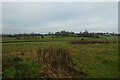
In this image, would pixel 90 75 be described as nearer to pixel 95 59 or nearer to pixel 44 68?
pixel 44 68

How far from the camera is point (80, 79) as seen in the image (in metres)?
9.14

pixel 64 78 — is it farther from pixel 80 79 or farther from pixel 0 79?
pixel 0 79

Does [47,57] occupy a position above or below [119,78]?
above

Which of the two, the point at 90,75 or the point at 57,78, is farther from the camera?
the point at 90,75

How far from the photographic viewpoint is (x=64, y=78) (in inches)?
360

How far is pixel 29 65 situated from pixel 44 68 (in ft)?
2.48

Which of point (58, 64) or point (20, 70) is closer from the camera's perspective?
point (20, 70)

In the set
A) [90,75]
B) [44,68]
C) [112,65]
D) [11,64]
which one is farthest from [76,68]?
[11,64]

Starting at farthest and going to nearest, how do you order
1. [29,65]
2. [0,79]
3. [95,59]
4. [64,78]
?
[95,59], [29,65], [64,78], [0,79]

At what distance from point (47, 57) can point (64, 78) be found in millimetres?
3016

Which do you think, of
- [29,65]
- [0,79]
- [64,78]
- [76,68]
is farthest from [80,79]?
[0,79]

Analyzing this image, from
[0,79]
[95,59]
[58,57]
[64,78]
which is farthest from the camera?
[95,59]

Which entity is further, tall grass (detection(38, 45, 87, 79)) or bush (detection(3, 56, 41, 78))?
tall grass (detection(38, 45, 87, 79))

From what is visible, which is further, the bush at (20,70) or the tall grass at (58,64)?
the tall grass at (58,64)
